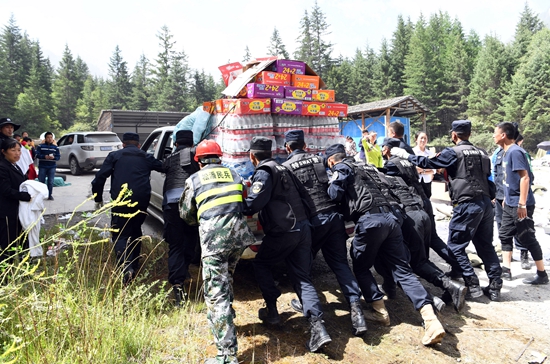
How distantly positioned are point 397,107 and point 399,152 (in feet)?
68.5

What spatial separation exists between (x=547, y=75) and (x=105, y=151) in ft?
115

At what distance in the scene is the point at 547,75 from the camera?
100 feet

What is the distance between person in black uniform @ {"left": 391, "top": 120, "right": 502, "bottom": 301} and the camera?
4.31m

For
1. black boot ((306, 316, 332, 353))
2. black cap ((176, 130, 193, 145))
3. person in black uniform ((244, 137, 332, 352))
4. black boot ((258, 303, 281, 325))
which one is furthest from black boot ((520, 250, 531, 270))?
black cap ((176, 130, 193, 145))

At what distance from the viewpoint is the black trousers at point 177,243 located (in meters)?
3.92

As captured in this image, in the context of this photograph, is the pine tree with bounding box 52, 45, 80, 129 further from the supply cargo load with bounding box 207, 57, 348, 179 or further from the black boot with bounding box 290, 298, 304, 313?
the black boot with bounding box 290, 298, 304, 313

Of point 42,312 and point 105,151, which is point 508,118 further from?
point 42,312

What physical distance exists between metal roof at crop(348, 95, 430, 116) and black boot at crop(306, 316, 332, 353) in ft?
71.2

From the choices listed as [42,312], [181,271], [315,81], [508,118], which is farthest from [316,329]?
[508,118]

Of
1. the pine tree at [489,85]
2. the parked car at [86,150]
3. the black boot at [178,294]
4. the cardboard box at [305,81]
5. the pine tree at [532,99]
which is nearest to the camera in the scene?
the black boot at [178,294]

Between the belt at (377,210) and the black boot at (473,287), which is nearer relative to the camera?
the belt at (377,210)

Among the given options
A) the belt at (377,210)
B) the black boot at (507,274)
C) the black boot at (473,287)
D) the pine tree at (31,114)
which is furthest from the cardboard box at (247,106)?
the pine tree at (31,114)

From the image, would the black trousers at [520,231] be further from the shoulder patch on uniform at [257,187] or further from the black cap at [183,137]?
the black cap at [183,137]

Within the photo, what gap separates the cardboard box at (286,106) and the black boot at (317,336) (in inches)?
98.6
